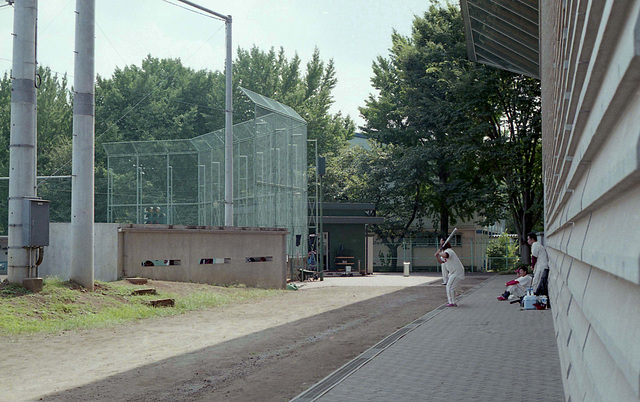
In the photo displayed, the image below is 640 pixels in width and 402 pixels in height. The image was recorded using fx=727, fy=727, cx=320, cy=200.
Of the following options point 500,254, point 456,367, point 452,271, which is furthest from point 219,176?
point 456,367

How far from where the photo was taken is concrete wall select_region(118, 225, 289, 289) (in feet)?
63.0

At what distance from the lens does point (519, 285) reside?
18.5 m

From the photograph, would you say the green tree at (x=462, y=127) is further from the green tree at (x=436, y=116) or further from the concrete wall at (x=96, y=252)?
the concrete wall at (x=96, y=252)

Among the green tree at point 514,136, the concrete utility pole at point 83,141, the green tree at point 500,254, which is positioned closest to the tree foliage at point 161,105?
the green tree at point 500,254

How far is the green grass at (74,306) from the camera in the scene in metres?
12.3

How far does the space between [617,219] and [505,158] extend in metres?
36.3

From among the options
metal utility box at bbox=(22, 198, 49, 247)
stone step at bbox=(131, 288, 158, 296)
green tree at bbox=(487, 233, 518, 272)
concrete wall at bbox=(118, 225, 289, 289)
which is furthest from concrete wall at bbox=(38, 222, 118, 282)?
green tree at bbox=(487, 233, 518, 272)

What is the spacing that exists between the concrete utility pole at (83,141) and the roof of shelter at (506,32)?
27.9 ft

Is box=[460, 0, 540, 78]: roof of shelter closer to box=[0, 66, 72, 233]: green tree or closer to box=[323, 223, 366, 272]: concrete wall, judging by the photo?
box=[323, 223, 366, 272]: concrete wall

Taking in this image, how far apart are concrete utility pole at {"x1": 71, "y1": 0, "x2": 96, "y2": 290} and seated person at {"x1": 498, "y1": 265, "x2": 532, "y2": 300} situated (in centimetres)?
1036

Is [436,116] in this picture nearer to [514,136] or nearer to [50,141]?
[514,136]

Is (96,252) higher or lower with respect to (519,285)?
higher

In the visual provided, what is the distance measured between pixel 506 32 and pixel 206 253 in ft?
35.2

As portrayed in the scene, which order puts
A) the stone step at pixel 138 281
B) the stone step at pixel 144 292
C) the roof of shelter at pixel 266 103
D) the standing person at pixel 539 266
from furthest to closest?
the roof of shelter at pixel 266 103, the stone step at pixel 138 281, the stone step at pixel 144 292, the standing person at pixel 539 266
